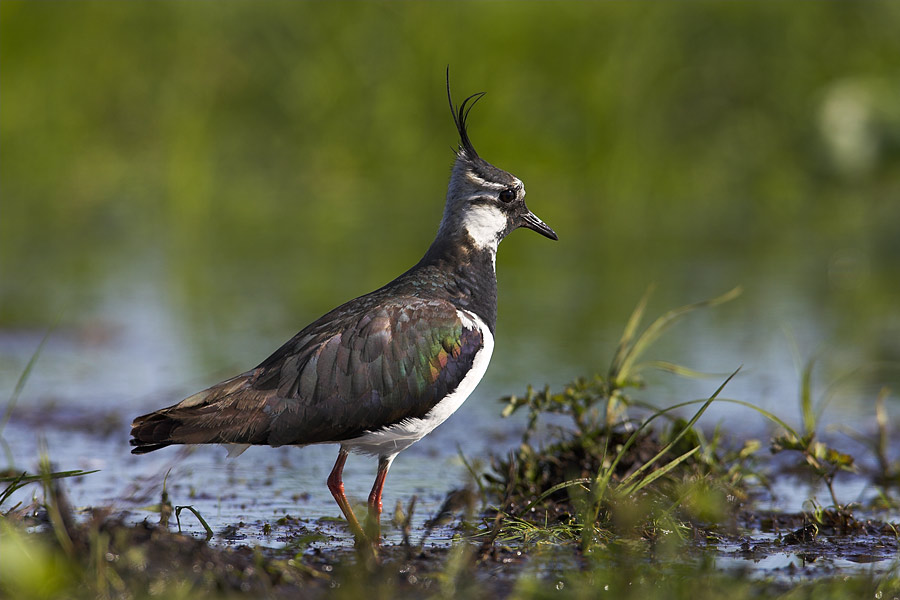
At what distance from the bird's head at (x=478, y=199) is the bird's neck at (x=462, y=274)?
5 cm

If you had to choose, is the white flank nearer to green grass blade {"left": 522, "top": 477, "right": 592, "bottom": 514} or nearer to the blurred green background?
green grass blade {"left": 522, "top": 477, "right": 592, "bottom": 514}

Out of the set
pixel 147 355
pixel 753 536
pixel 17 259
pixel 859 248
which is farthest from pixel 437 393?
pixel 859 248

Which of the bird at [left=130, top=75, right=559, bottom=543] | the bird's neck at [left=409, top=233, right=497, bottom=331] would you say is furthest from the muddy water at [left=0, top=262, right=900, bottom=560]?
the bird's neck at [left=409, top=233, right=497, bottom=331]

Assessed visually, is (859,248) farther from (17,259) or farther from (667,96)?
(17,259)

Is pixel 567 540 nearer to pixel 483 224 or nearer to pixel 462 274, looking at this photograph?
pixel 462 274

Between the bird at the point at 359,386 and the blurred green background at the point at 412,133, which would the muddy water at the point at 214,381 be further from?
the blurred green background at the point at 412,133

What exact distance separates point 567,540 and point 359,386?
1.01 m

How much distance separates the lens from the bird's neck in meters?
5.18

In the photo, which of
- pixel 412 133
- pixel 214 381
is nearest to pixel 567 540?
pixel 214 381

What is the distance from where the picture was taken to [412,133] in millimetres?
14500

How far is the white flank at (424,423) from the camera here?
4.79 metres

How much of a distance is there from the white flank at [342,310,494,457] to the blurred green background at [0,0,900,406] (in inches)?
222

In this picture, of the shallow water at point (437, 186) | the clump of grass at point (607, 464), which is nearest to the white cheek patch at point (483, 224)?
the clump of grass at point (607, 464)

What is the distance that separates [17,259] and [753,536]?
805 cm
